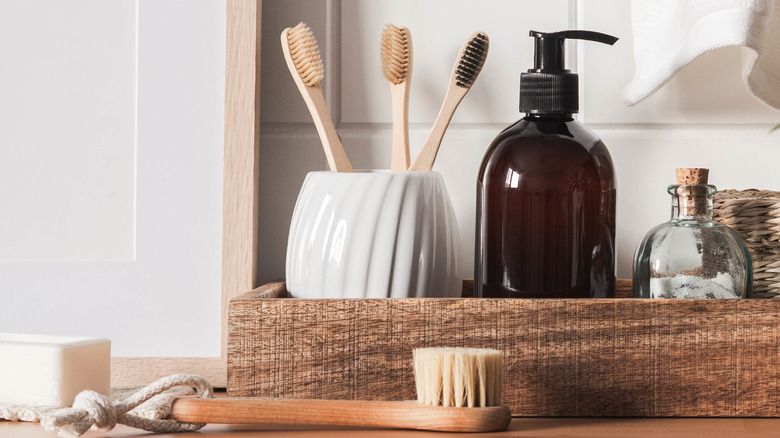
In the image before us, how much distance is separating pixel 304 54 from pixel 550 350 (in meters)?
0.25

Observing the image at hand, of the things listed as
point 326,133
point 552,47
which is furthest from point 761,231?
point 326,133

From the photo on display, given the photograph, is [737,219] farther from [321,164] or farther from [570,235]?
[321,164]

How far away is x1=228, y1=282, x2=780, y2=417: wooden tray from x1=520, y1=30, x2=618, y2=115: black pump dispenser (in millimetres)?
132

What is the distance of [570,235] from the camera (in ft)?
1.44

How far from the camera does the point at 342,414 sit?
0.35 m

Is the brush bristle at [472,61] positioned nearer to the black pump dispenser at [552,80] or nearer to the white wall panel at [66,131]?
the black pump dispenser at [552,80]

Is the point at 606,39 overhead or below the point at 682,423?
overhead

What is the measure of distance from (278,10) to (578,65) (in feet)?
0.76

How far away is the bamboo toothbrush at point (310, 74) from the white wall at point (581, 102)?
55mm

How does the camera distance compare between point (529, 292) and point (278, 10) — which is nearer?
point (529, 292)

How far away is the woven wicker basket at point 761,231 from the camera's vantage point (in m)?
0.45

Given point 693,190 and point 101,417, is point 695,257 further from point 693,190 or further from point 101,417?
point 101,417

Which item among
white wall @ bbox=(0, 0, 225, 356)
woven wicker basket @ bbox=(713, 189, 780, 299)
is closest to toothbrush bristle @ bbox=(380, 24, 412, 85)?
white wall @ bbox=(0, 0, 225, 356)

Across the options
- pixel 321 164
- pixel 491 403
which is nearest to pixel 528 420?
pixel 491 403
